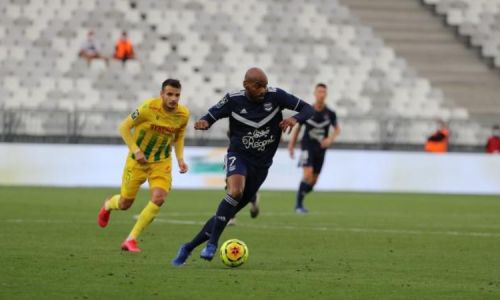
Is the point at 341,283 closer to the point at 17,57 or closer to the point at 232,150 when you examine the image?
the point at 232,150

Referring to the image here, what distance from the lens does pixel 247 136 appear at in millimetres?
12859

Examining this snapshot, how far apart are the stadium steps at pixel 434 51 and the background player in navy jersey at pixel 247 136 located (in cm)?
2687

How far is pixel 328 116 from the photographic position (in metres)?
24.2

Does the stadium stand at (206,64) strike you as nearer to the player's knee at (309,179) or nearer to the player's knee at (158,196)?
the player's knee at (309,179)

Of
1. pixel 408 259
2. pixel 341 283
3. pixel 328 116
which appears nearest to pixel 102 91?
pixel 328 116

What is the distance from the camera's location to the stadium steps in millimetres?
39875

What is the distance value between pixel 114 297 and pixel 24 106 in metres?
24.8

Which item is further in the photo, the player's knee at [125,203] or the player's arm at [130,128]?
the player's knee at [125,203]

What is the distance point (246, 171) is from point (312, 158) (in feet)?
37.9

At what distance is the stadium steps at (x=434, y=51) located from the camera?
1570 inches

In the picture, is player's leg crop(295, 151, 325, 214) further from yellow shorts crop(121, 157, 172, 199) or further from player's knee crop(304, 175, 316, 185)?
yellow shorts crop(121, 157, 172, 199)

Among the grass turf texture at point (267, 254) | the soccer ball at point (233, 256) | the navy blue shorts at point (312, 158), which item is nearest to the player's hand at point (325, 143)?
the navy blue shorts at point (312, 158)

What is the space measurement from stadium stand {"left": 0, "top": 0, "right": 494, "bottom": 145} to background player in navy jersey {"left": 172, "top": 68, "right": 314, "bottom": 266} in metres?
19.1

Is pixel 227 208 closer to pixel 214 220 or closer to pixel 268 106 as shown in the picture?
pixel 214 220
